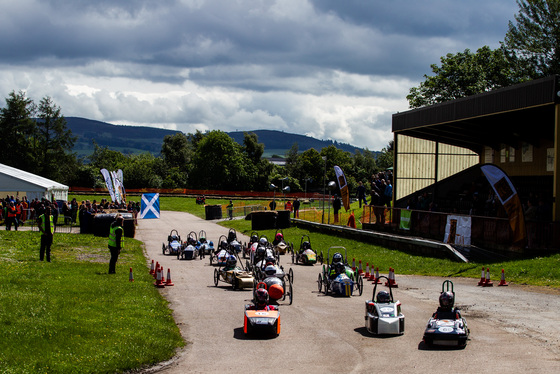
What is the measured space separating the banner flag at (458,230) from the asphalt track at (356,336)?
17.4 ft

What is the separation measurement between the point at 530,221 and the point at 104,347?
17134 mm

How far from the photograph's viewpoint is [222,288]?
19.2m

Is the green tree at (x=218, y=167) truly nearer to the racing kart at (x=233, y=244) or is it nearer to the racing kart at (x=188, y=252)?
the racing kart at (x=233, y=244)

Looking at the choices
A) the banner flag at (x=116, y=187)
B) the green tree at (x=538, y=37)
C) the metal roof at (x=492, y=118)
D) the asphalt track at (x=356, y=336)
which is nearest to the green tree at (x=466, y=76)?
the green tree at (x=538, y=37)

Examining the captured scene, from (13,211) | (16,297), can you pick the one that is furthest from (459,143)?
(16,297)

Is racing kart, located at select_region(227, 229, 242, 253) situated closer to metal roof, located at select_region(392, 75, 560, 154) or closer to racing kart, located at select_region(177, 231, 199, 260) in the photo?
racing kart, located at select_region(177, 231, 199, 260)

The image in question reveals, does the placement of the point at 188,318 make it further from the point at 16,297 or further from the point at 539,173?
the point at 539,173

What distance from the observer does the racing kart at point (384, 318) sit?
41.5 ft

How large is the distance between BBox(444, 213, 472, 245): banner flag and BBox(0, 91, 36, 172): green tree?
3078 inches

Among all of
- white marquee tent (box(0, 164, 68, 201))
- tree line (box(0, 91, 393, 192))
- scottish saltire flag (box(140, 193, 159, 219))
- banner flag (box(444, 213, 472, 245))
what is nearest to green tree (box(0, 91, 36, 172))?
tree line (box(0, 91, 393, 192))

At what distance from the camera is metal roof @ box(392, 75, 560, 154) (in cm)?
2445

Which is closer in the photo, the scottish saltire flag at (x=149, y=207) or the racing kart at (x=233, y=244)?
the racing kart at (x=233, y=244)

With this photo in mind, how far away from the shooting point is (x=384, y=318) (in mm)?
12680

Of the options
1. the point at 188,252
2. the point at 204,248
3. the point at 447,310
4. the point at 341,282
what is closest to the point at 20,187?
the point at 204,248
